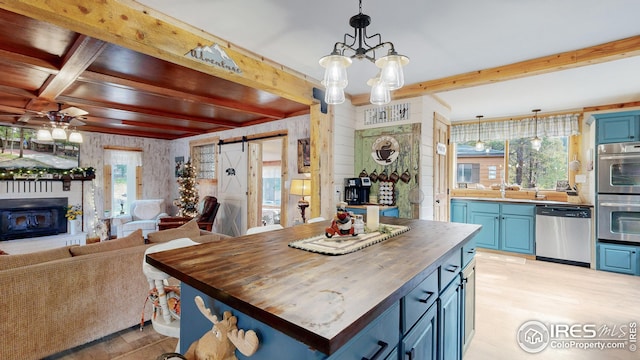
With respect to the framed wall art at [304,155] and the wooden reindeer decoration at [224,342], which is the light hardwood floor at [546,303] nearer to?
the wooden reindeer decoration at [224,342]

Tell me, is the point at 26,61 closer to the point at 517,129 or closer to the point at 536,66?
the point at 536,66

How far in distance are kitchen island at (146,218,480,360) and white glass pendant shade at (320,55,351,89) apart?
106 cm

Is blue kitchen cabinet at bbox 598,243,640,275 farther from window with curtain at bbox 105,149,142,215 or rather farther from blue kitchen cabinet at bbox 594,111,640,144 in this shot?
window with curtain at bbox 105,149,142,215

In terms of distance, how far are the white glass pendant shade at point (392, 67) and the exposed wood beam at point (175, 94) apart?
2932mm

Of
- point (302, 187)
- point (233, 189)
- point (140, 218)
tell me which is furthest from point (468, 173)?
point (140, 218)

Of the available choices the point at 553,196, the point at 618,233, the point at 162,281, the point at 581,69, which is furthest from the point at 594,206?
the point at 162,281

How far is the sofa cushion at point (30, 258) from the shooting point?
6.27ft

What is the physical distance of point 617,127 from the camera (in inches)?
147

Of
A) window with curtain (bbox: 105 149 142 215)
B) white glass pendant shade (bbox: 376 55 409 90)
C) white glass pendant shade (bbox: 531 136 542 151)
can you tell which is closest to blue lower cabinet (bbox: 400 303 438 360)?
white glass pendant shade (bbox: 376 55 409 90)

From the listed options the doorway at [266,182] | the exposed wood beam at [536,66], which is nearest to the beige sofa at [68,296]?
the doorway at [266,182]

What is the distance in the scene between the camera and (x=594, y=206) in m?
3.98

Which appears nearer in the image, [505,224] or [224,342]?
[224,342]

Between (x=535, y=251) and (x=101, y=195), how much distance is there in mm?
8550

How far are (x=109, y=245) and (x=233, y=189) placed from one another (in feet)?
11.5
